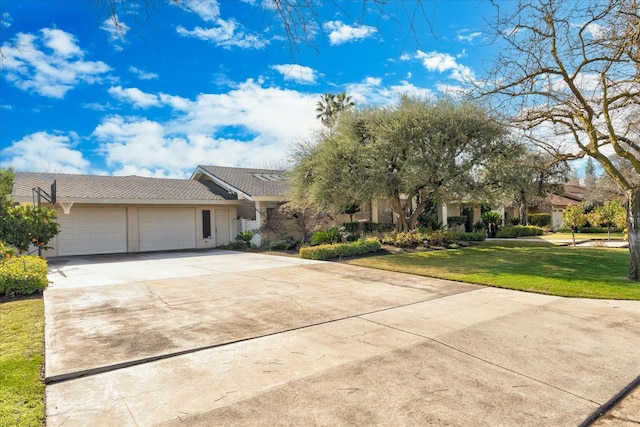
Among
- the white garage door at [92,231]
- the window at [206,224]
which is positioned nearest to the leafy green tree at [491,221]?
the window at [206,224]

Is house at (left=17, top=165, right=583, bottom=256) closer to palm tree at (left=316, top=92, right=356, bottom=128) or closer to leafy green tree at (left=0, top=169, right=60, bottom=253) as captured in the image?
leafy green tree at (left=0, top=169, right=60, bottom=253)

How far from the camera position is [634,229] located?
8.64 m

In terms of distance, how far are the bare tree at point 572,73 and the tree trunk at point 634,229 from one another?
2cm

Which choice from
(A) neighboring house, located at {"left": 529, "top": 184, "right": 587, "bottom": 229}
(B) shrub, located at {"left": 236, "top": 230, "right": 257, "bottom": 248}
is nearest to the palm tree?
(B) shrub, located at {"left": 236, "top": 230, "right": 257, "bottom": 248}

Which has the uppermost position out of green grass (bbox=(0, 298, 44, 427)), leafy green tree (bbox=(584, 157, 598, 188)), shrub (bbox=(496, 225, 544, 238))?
leafy green tree (bbox=(584, 157, 598, 188))

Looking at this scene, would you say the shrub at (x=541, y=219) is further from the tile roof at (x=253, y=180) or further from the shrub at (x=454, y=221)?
the tile roof at (x=253, y=180)

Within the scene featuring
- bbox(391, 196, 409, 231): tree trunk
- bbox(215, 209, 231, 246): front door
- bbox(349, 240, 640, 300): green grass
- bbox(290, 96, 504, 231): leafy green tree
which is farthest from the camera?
bbox(215, 209, 231, 246): front door

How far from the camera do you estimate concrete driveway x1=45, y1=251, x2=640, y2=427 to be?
124 inches

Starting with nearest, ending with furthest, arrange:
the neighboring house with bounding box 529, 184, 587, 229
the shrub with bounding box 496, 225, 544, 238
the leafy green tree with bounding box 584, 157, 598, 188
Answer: the shrub with bounding box 496, 225, 544, 238 < the neighboring house with bounding box 529, 184, 587, 229 < the leafy green tree with bounding box 584, 157, 598, 188

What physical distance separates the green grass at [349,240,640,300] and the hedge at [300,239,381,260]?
2.93ft

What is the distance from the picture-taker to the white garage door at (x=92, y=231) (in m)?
16.9

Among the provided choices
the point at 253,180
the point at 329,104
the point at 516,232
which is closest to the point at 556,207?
the point at 516,232

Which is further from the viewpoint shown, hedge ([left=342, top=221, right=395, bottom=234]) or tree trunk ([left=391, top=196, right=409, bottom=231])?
hedge ([left=342, top=221, right=395, bottom=234])

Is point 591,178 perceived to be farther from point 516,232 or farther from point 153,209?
point 153,209
